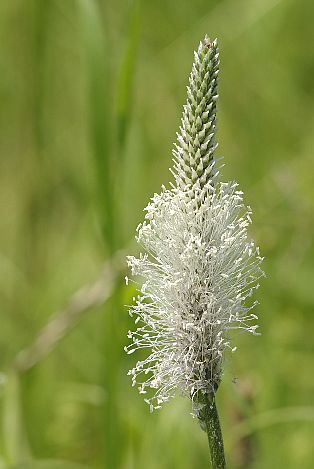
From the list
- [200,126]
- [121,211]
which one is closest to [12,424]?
[121,211]

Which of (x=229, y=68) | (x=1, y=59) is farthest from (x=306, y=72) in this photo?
(x=1, y=59)

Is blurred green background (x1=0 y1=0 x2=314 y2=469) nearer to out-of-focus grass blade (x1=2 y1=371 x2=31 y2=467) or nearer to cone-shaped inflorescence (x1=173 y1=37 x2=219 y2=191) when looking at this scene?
out-of-focus grass blade (x1=2 y1=371 x2=31 y2=467)

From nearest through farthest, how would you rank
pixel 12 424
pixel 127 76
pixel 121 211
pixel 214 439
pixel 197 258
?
1. pixel 214 439
2. pixel 197 258
3. pixel 127 76
4. pixel 12 424
5. pixel 121 211

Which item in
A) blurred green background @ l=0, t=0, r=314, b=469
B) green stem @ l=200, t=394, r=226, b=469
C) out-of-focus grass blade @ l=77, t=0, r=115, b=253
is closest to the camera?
green stem @ l=200, t=394, r=226, b=469

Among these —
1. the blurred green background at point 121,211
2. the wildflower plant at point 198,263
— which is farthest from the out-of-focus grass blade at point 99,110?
→ the wildflower plant at point 198,263

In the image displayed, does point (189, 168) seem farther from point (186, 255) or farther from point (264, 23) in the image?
point (264, 23)

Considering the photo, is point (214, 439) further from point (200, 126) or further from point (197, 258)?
point (200, 126)

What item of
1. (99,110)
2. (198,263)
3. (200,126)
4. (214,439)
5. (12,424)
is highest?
(99,110)

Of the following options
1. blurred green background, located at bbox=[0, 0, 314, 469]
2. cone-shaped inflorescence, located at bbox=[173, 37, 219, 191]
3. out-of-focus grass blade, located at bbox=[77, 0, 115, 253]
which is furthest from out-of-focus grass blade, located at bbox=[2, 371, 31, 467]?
cone-shaped inflorescence, located at bbox=[173, 37, 219, 191]
